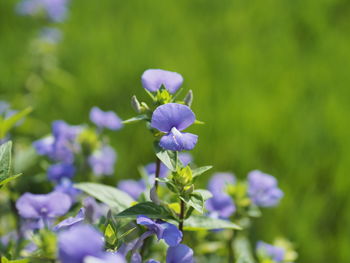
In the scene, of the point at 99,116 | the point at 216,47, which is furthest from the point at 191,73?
the point at 99,116

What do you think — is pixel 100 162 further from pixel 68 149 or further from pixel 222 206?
pixel 222 206

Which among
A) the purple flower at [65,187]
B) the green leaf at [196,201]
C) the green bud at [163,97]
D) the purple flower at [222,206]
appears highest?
the green bud at [163,97]

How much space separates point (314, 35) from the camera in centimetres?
279

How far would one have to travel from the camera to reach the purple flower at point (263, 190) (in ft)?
3.74

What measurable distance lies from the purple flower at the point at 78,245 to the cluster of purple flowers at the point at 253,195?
21.9 inches

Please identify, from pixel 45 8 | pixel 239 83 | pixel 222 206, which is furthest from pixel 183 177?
pixel 45 8

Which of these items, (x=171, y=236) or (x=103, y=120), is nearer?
(x=171, y=236)

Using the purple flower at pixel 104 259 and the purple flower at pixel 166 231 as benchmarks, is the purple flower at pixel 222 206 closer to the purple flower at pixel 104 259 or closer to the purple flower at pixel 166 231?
the purple flower at pixel 166 231

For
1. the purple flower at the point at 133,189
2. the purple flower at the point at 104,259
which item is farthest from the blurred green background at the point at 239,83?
the purple flower at the point at 104,259

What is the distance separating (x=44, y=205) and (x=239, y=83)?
1599mm

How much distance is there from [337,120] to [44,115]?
1321 millimetres

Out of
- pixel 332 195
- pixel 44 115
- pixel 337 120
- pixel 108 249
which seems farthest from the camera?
pixel 44 115

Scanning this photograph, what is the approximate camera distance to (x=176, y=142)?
2.49 feet

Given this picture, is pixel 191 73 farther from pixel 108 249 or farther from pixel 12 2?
pixel 108 249
